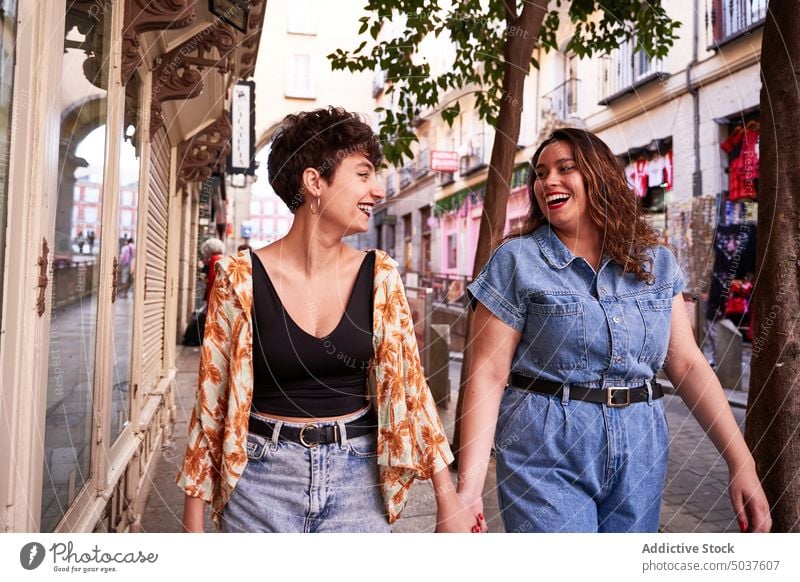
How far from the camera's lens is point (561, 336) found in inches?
61.4

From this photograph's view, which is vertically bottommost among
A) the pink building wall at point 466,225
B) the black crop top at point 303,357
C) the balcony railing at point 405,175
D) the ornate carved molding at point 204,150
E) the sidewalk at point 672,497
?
the sidewalk at point 672,497

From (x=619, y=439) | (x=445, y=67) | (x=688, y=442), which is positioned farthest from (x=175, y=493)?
(x=688, y=442)

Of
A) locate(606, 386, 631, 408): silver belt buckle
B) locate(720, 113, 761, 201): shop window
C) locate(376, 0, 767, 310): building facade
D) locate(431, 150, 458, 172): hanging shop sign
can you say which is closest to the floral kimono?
locate(606, 386, 631, 408): silver belt buckle

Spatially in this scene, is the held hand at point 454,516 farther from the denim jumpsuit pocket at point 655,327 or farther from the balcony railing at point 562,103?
the balcony railing at point 562,103

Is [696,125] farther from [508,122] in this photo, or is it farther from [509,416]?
[509,416]

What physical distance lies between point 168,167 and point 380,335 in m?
3.58

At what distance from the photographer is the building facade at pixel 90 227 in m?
1.43

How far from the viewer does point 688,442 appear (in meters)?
5.11

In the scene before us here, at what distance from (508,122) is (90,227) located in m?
2.48

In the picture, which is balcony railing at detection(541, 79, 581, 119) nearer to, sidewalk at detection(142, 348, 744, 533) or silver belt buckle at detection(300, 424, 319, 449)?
sidewalk at detection(142, 348, 744, 533)

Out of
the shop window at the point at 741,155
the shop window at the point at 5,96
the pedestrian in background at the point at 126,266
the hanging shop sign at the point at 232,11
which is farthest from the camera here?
the shop window at the point at 741,155

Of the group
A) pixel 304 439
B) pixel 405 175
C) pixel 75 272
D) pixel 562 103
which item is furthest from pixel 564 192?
pixel 562 103

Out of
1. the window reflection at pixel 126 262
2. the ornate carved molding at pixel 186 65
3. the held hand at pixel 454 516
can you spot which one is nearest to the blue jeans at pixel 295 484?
the held hand at pixel 454 516

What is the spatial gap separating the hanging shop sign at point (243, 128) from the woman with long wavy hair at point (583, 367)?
3363 millimetres
